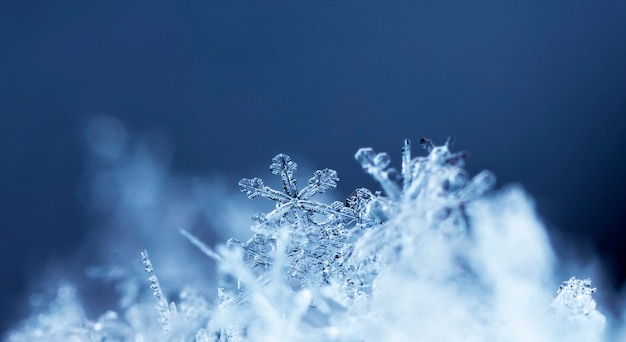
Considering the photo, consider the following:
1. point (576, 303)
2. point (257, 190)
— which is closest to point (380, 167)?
point (257, 190)

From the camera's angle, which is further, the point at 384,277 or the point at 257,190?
the point at 257,190

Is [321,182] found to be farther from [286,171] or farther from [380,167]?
[380,167]

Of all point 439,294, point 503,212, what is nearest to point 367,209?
point 439,294

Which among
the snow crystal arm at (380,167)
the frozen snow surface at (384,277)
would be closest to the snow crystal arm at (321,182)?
the frozen snow surface at (384,277)

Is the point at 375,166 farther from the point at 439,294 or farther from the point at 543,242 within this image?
the point at 543,242

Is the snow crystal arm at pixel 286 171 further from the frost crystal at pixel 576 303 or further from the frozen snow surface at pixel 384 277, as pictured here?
the frost crystal at pixel 576 303

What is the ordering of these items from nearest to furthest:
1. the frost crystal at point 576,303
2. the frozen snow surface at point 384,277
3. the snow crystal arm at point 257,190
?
the frozen snow surface at point 384,277 → the frost crystal at point 576,303 → the snow crystal arm at point 257,190
